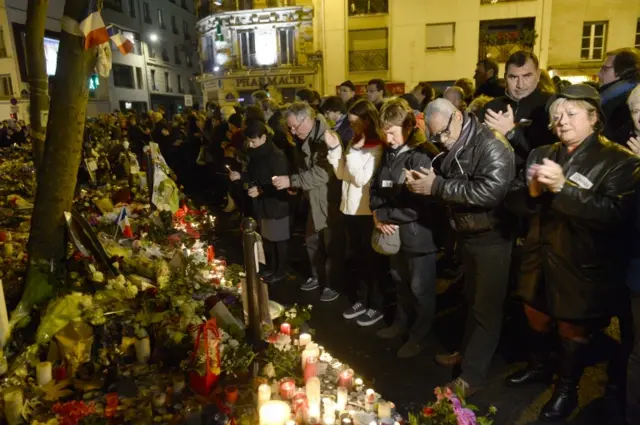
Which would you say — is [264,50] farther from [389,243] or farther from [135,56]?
[389,243]

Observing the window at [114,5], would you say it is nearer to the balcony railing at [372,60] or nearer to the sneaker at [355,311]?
the balcony railing at [372,60]

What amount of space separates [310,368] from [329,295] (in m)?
2.02

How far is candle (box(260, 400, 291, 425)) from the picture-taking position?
9.80ft

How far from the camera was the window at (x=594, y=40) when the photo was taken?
2189cm

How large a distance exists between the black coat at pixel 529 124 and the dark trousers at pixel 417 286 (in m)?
1.29

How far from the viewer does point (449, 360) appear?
4.02 m

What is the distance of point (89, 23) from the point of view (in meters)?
3.83

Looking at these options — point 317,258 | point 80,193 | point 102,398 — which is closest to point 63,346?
point 102,398

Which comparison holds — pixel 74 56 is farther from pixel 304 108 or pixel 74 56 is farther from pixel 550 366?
pixel 550 366

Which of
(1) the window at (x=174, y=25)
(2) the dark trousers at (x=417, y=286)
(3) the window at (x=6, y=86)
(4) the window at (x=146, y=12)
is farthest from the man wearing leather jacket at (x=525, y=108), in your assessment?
(1) the window at (x=174, y=25)

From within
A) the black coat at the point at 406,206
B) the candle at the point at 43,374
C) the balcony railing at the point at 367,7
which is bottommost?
the candle at the point at 43,374

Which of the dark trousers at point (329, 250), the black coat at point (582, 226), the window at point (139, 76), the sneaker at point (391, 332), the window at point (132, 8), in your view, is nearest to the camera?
the black coat at point (582, 226)

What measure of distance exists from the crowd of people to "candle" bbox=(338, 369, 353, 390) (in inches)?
33.1

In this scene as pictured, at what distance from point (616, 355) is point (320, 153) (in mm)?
3624
